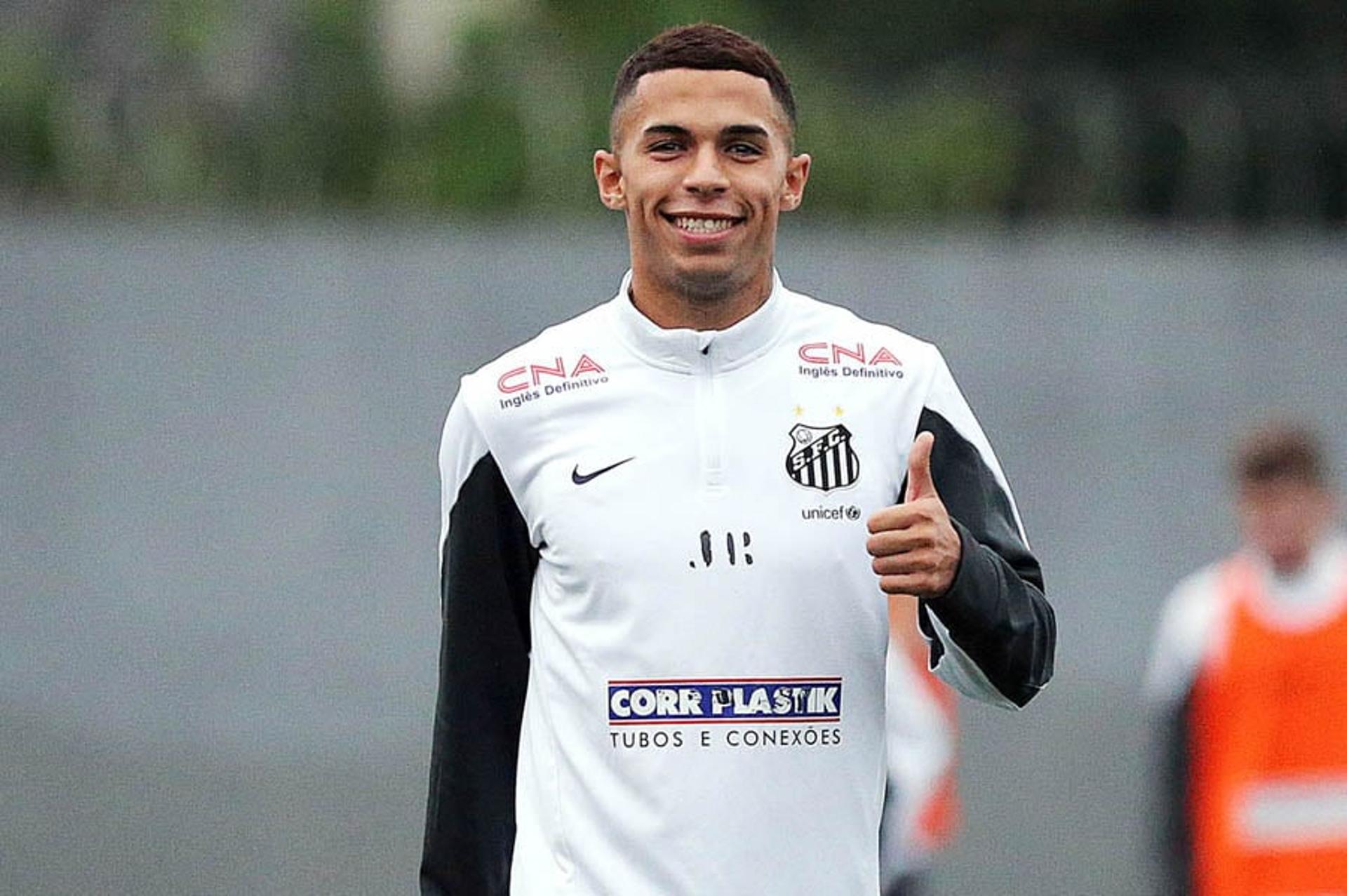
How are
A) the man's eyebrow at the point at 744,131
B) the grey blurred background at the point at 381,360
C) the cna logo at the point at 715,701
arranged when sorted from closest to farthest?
the cna logo at the point at 715,701 → the man's eyebrow at the point at 744,131 → the grey blurred background at the point at 381,360

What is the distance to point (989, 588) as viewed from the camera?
355 centimetres

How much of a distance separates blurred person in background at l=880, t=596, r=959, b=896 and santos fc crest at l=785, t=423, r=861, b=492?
138 inches

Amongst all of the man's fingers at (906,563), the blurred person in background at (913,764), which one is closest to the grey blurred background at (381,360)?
the blurred person in background at (913,764)

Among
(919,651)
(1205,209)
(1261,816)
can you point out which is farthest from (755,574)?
(1205,209)

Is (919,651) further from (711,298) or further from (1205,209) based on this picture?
(711,298)

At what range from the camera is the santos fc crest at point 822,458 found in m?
3.77

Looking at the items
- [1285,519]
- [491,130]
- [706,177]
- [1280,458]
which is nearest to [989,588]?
[706,177]

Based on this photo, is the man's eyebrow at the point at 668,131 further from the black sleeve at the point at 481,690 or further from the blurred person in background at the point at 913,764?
the blurred person in background at the point at 913,764

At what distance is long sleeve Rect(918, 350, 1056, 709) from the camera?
3547 millimetres

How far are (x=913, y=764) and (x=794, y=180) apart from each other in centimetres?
445

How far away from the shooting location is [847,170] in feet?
33.5

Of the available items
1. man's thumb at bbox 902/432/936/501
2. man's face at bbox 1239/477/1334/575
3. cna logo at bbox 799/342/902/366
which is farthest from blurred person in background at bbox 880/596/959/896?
man's thumb at bbox 902/432/936/501

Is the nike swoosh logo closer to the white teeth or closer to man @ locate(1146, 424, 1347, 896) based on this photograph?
the white teeth

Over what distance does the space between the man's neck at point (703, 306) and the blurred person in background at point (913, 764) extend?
3481 mm
